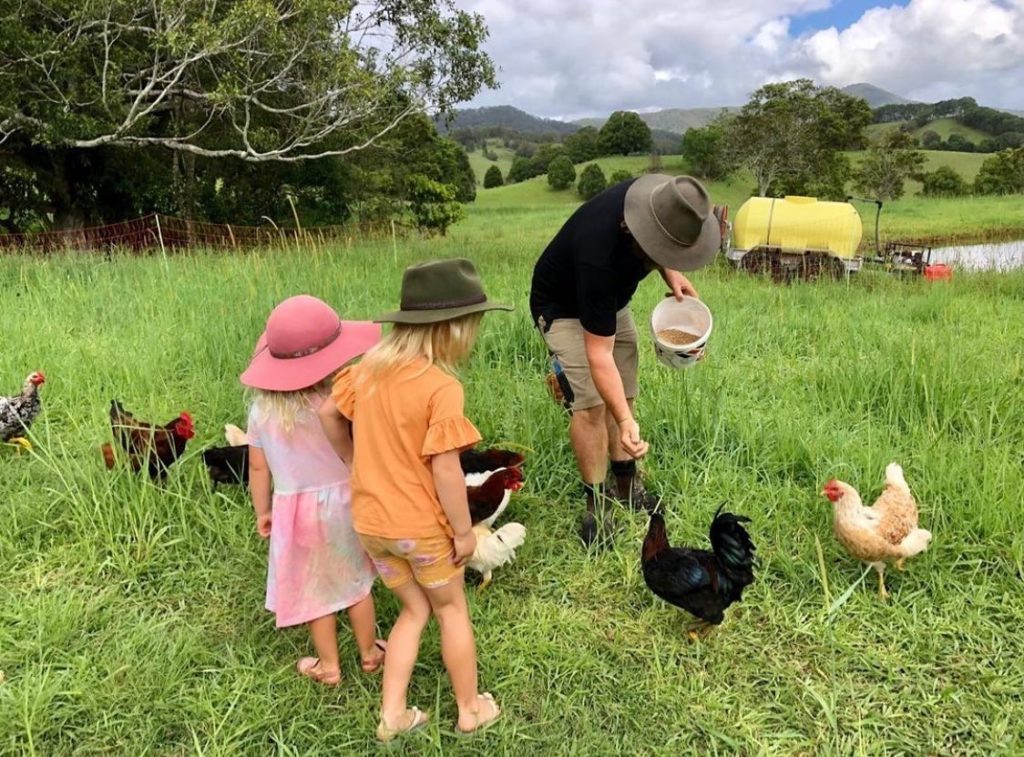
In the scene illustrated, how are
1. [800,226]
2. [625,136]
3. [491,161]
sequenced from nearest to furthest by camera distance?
[800,226], [625,136], [491,161]

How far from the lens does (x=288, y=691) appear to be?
2.12 meters

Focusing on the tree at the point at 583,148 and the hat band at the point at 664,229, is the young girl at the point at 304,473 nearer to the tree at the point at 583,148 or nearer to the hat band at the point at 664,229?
the hat band at the point at 664,229

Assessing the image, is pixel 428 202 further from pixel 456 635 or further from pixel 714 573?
pixel 456 635

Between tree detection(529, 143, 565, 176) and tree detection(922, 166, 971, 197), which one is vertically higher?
tree detection(529, 143, 565, 176)

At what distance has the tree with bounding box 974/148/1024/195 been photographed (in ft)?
110

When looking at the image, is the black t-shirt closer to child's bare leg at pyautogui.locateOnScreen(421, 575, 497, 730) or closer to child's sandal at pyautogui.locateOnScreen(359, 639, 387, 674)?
child's bare leg at pyautogui.locateOnScreen(421, 575, 497, 730)

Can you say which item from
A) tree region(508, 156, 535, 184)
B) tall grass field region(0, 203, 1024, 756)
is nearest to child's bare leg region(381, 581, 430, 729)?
tall grass field region(0, 203, 1024, 756)

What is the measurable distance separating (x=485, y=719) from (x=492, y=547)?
67 cm

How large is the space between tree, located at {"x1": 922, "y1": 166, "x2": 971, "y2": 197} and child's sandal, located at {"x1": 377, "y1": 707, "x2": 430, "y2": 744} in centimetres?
4121

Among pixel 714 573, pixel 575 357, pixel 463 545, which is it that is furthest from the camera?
pixel 575 357

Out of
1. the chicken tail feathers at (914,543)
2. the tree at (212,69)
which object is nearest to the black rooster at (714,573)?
the chicken tail feathers at (914,543)

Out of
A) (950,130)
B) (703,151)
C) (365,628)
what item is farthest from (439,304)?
(950,130)

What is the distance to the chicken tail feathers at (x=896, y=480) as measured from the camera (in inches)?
102

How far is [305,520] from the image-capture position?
6.68 feet
